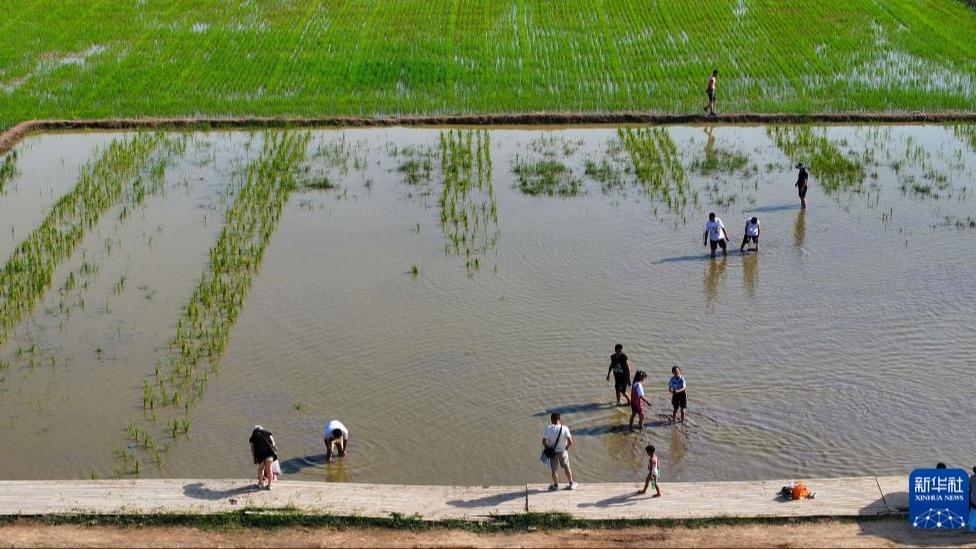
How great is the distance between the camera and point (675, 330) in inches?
728

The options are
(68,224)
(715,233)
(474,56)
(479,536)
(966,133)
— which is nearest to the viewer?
(479,536)

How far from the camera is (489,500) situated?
13.8 m

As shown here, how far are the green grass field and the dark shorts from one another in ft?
52.2

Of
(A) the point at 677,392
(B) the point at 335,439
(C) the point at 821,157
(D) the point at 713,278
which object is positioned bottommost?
(B) the point at 335,439

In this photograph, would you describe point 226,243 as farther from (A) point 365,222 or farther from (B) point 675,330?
(B) point 675,330

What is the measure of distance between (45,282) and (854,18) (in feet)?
84.6

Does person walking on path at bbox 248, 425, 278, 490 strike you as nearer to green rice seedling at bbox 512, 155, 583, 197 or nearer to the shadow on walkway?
the shadow on walkway

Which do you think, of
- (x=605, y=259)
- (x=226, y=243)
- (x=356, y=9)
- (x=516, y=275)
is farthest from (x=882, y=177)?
(x=356, y=9)

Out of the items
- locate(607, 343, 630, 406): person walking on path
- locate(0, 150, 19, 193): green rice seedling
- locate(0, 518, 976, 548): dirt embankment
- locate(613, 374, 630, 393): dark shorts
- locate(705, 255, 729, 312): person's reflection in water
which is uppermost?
locate(0, 150, 19, 193): green rice seedling

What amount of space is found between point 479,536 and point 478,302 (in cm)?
682

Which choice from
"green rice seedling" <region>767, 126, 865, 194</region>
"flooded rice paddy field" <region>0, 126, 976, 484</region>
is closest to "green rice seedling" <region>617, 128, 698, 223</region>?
"flooded rice paddy field" <region>0, 126, 976, 484</region>

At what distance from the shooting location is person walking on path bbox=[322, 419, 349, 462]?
14.9 meters

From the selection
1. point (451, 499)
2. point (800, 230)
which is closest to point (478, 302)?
point (451, 499)

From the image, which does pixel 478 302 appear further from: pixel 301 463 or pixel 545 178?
pixel 545 178
